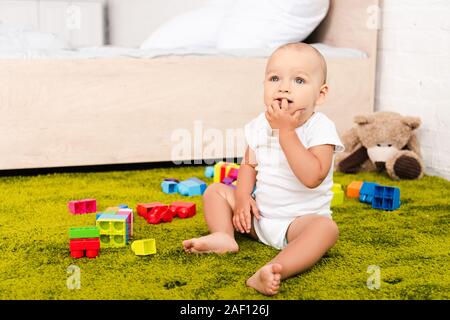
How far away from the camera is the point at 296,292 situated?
961mm

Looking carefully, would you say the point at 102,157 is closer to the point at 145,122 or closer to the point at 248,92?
the point at 145,122

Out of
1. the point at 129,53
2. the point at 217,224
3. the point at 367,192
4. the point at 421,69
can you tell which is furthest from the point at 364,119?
the point at 217,224

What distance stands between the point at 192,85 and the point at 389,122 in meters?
0.57

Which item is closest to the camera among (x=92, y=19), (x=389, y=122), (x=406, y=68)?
(x=389, y=122)

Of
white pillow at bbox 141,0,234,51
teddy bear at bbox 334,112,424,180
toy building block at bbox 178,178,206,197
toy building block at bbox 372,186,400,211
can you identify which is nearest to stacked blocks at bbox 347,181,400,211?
toy building block at bbox 372,186,400,211

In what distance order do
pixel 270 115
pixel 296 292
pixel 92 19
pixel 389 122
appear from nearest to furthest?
pixel 296 292, pixel 270 115, pixel 389 122, pixel 92 19

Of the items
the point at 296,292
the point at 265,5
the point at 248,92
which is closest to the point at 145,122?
the point at 248,92

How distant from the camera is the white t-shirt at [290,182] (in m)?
1.15

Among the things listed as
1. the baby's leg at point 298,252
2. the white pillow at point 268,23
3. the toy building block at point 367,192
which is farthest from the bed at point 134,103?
the baby's leg at point 298,252

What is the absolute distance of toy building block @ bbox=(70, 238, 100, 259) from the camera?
1109mm

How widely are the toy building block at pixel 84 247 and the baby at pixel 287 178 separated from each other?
0.16 m

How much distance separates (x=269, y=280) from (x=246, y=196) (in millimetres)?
286

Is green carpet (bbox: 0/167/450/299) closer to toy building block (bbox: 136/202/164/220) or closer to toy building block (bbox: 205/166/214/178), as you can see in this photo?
toy building block (bbox: 136/202/164/220)

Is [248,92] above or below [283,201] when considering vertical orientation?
above
